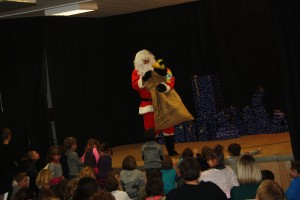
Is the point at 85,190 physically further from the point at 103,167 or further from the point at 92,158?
the point at 92,158

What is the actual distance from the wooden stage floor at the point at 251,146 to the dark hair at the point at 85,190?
4137 millimetres

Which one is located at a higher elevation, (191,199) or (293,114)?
(293,114)

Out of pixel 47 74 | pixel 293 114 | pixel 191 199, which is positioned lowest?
pixel 191 199

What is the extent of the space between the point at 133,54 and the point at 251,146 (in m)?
3.56

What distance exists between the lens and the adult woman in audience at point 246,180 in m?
5.00

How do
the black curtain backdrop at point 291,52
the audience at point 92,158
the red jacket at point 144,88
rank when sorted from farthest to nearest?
1. the red jacket at point 144,88
2. the audience at point 92,158
3. the black curtain backdrop at point 291,52

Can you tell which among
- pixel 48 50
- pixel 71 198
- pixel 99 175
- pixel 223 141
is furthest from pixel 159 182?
pixel 48 50

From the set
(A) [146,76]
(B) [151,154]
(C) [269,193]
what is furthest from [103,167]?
(C) [269,193]

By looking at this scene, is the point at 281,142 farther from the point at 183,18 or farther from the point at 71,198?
the point at 71,198

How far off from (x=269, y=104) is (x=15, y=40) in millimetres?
4384

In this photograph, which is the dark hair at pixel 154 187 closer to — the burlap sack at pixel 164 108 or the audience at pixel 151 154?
the audience at pixel 151 154

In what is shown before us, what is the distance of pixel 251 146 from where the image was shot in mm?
9984

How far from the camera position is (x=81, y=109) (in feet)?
39.3

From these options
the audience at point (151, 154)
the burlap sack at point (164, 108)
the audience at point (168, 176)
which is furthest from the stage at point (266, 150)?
the audience at point (168, 176)
